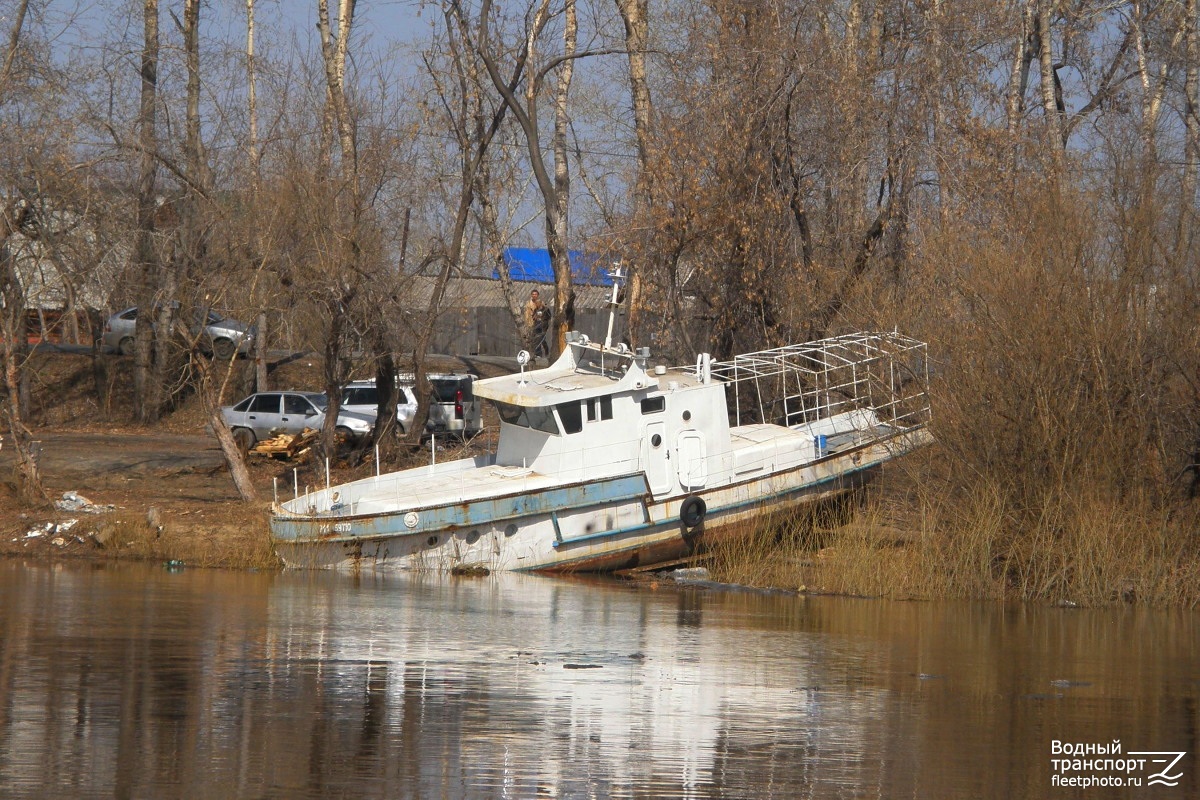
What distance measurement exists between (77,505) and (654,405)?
9.18 metres

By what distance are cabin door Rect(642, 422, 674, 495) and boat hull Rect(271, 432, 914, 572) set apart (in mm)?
223

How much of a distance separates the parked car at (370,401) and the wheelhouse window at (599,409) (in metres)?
12.5

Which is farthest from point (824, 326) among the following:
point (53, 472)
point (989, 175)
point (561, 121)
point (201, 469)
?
point (53, 472)

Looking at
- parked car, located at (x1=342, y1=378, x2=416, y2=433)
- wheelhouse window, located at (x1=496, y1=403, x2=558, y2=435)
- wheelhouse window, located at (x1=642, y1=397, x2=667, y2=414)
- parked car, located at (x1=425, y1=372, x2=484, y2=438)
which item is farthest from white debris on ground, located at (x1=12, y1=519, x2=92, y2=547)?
parked car, located at (x1=342, y1=378, x2=416, y2=433)

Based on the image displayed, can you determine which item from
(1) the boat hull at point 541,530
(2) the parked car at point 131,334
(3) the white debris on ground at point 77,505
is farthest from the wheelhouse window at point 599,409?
(2) the parked car at point 131,334

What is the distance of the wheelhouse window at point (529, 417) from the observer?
2033 centimetres

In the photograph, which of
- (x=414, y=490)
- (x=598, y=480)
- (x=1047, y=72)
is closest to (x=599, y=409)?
(x=598, y=480)

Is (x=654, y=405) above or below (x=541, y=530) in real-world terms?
above

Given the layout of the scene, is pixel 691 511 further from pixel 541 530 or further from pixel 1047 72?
pixel 1047 72

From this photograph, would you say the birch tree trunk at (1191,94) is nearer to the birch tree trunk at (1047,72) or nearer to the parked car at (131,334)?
the birch tree trunk at (1047,72)

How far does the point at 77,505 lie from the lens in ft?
73.2

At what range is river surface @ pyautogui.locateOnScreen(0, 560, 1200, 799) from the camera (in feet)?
29.9

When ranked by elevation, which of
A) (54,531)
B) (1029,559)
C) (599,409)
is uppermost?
(599,409)

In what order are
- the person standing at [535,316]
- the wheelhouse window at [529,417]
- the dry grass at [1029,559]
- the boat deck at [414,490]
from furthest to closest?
1. the person standing at [535,316]
2. the wheelhouse window at [529,417]
3. the boat deck at [414,490]
4. the dry grass at [1029,559]
